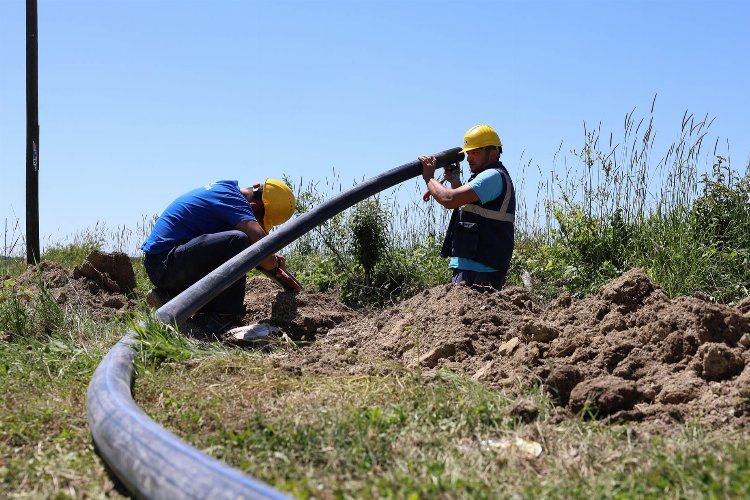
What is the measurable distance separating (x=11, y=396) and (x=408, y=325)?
2535 millimetres

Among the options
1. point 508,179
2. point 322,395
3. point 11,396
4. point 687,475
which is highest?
point 508,179

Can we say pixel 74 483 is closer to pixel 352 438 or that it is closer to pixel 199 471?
pixel 199 471

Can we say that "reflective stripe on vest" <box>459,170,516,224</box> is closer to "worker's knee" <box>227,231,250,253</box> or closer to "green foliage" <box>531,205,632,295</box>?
"green foliage" <box>531,205,632,295</box>

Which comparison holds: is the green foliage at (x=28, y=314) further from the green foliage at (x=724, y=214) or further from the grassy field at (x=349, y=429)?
the green foliage at (x=724, y=214)

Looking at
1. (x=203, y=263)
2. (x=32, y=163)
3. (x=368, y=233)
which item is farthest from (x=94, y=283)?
(x=32, y=163)

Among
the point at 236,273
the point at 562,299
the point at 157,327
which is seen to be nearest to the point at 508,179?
the point at 562,299

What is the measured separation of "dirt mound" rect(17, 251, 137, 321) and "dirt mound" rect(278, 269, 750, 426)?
3.05m

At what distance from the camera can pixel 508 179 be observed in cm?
672

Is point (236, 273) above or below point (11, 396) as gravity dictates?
above

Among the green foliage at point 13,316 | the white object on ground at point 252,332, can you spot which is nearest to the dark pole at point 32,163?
the green foliage at point 13,316

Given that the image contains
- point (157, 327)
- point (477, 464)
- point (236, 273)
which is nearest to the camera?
point (477, 464)

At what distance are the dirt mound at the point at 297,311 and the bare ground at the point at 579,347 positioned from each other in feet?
0.06

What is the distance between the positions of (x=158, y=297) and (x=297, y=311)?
1.24m

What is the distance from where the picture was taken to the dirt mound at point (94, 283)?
741cm
